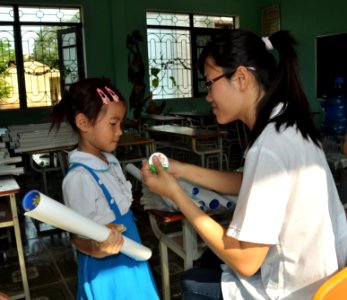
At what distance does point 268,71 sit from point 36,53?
6.51 meters

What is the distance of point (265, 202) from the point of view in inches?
34.7

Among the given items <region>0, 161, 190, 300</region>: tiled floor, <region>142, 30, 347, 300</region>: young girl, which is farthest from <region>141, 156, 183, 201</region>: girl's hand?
A: <region>0, 161, 190, 300</region>: tiled floor

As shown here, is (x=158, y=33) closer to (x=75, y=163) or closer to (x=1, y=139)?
(x=1, y=139)

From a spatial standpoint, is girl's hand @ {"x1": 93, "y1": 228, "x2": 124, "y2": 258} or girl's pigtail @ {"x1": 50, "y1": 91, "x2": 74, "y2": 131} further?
girl's pigtail @ {"x1": 50, "y1": 91, "x2": 74, "y2": 131}

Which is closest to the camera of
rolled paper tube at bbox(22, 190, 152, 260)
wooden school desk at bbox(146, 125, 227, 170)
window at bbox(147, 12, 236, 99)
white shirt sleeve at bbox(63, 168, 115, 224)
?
rolled paper tube at bbox(22, 190, 152, 260)

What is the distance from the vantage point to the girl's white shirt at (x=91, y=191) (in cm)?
123

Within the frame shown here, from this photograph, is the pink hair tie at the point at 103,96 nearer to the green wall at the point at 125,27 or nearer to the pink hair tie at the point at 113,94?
the pink hair tie at the point at 113,94

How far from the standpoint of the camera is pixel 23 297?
7.34 ft

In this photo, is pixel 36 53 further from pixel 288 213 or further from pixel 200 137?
pixel 288 213

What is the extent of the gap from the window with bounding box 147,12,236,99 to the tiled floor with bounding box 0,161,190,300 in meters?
4.86

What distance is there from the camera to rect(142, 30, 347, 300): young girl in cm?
90

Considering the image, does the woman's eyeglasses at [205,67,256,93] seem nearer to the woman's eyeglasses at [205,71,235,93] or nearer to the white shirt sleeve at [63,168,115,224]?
the woman's eyeglasses at [205,71,235,93]

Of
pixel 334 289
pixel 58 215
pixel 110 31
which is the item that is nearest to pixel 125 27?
pixel 110 31

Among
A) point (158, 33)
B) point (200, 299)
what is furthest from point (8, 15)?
point (200, 299)
